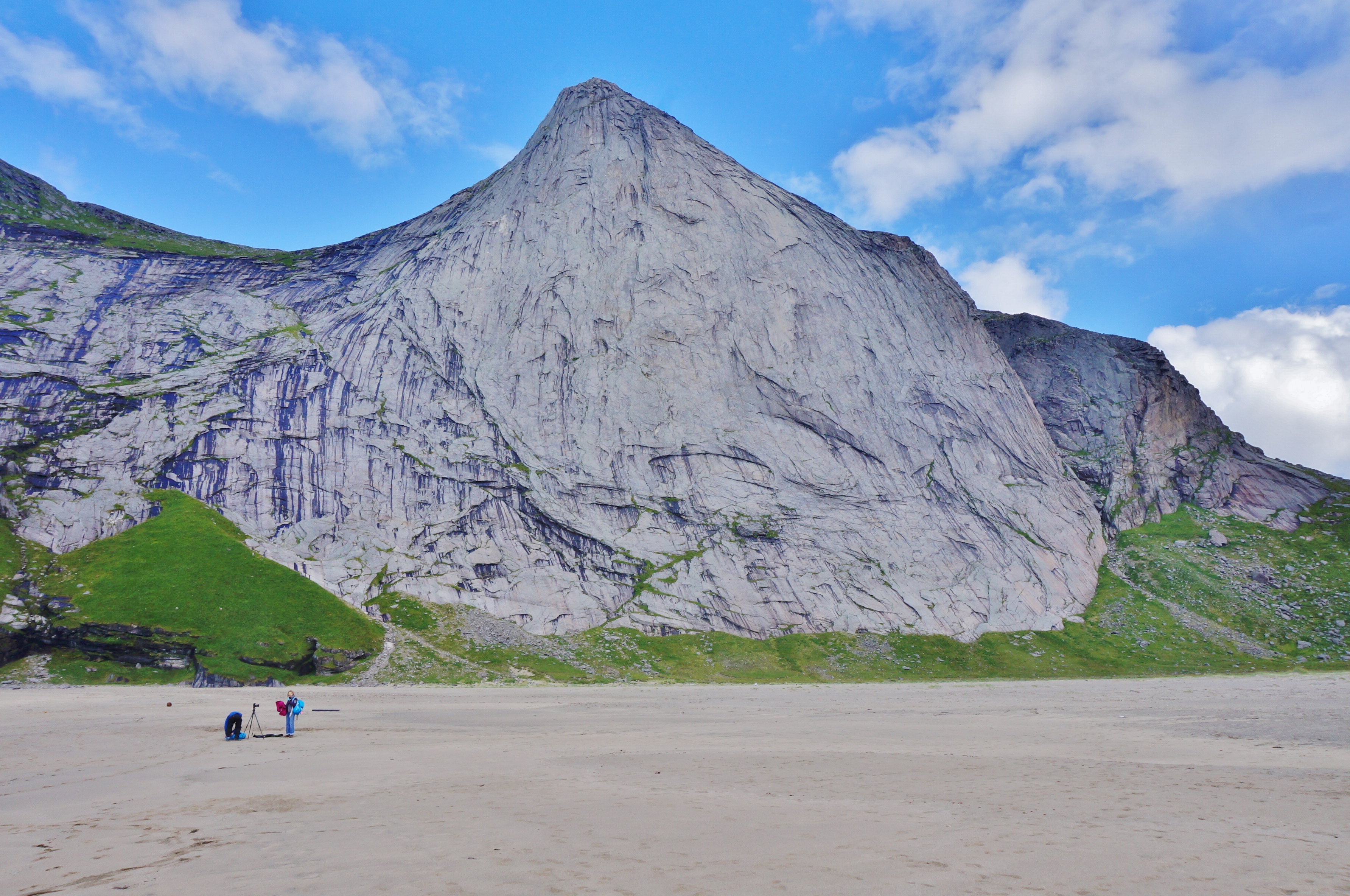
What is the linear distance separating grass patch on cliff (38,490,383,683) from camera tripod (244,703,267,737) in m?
24.6

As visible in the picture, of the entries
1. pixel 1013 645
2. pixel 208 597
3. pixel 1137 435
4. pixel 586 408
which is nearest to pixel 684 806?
pixel 208 597

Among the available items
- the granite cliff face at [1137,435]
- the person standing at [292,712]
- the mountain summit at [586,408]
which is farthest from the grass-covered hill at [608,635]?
the person standing at [292,712]

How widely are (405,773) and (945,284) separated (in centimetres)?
10830

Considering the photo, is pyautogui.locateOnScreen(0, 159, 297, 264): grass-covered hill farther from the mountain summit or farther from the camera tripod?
the camera tripod

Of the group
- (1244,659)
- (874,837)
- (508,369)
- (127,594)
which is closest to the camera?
(874,837)

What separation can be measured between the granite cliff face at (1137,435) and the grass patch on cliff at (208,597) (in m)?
97.7

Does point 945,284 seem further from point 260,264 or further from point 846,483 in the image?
point 260,264

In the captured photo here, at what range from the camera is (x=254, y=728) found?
27484mm

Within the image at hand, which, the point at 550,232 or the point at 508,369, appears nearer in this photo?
the point at 508,369

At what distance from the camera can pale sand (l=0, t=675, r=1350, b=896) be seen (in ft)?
26.8

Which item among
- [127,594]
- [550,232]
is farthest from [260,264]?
[127,594]

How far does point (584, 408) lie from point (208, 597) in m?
44.5

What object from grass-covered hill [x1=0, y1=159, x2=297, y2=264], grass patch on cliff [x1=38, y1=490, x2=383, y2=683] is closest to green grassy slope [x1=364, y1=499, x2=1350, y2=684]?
grass patch on cliff [x1=38, y1=490, x2=383, y2=683]

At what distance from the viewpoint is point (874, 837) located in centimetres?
1006
